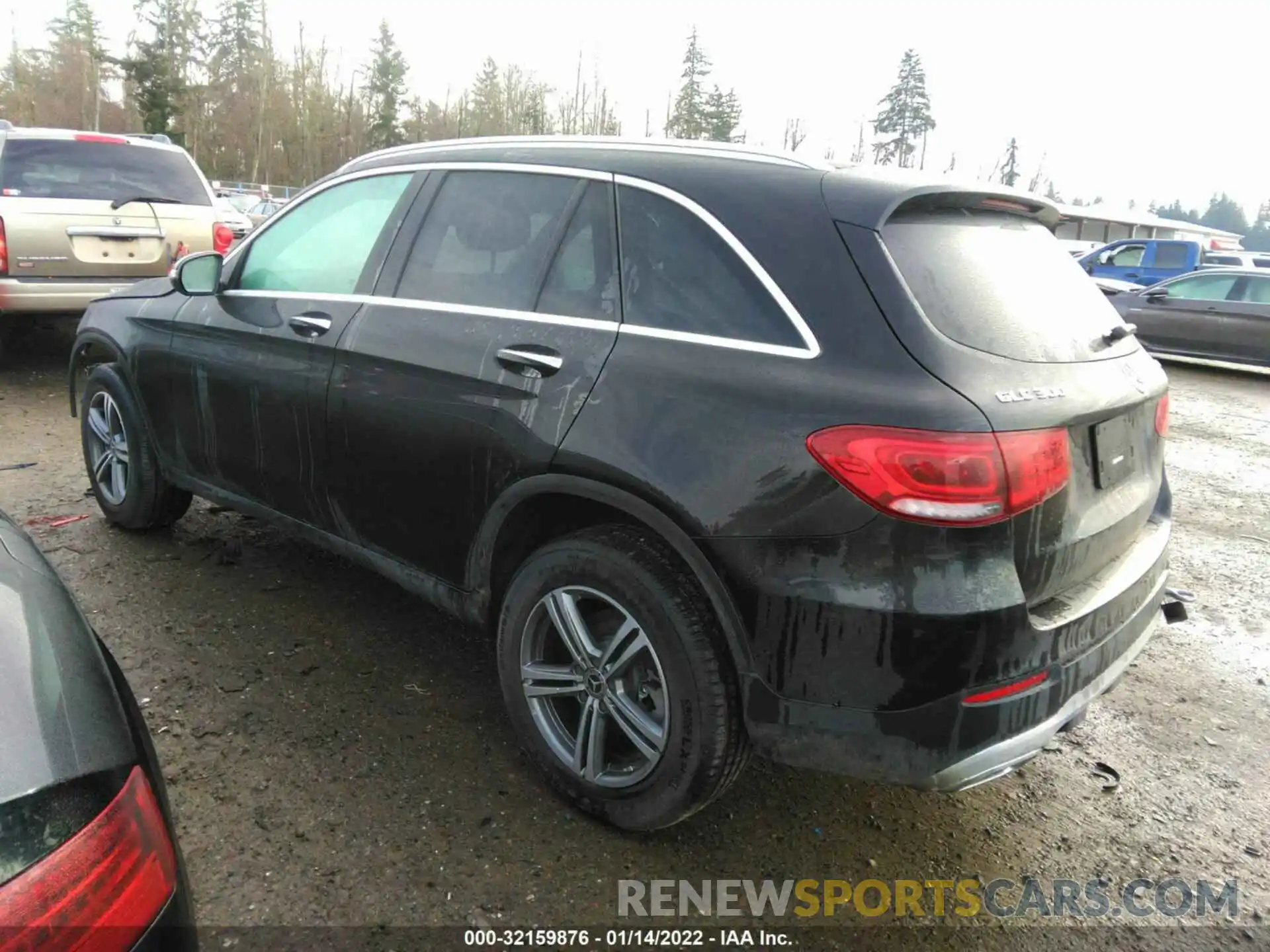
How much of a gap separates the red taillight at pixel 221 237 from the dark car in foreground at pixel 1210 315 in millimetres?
11991

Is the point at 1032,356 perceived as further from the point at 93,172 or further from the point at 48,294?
the point at 93,172

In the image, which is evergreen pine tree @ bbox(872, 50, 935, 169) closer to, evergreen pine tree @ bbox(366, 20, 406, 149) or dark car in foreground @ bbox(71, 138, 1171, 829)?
evergreen pine tree @ bbox(366, 20, 406, 149)

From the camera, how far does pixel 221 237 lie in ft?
25.7

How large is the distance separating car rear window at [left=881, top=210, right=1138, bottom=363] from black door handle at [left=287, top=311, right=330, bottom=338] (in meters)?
1.98

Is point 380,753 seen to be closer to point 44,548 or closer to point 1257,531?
point 44,548

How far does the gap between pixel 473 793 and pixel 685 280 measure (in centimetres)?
160

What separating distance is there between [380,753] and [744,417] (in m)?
1.60

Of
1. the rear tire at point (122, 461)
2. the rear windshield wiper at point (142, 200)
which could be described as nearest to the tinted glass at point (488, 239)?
the rear tire at point (122, 461)

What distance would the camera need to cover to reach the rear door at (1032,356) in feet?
6.70

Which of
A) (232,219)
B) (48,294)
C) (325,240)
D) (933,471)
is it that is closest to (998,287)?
(933,471)

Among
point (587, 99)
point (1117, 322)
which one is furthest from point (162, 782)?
point (587, 99)

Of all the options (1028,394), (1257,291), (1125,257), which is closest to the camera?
(1028,394)

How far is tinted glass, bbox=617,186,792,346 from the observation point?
2.21 metres

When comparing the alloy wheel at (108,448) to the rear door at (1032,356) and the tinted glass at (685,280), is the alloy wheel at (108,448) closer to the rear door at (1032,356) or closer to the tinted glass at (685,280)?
the tinted glass at (685,280)
